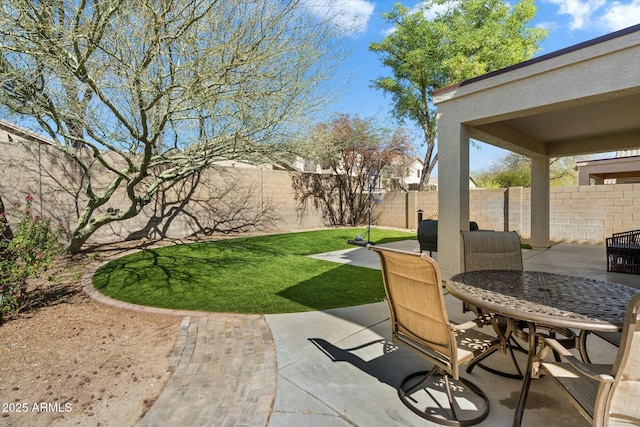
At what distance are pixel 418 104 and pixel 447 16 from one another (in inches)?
172

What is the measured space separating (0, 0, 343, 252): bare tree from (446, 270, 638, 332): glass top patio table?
4.18 meters

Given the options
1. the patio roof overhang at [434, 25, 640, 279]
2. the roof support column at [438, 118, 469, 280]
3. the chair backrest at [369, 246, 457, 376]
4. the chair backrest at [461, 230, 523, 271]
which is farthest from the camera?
the roof support column at [438, 118, 469, 280]

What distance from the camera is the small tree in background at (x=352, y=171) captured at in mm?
14516

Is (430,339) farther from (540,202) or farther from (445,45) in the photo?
(445,45)

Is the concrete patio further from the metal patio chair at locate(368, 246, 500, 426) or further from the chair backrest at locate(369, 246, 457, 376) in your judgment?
the chair backrest at locate(369, 246, 457, 376)

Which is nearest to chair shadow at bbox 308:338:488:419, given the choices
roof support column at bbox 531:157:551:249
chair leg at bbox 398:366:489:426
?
chair leg at bbox 398:366:489:426

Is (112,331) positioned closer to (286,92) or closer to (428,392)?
(428,392)

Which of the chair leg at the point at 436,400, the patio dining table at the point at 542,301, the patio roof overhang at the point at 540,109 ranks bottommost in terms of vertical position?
the chair leg at the point at 436,400

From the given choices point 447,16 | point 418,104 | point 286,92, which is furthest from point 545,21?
point 286,92

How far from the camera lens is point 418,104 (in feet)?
55.2

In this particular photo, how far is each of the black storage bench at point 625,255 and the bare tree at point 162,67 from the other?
6298mm

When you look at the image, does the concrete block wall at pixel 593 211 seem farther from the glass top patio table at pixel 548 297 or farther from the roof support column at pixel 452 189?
the glass top patio table at pixel 548 297

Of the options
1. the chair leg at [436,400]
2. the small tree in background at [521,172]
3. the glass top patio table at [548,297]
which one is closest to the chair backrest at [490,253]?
the glass top patio table at [548,297]

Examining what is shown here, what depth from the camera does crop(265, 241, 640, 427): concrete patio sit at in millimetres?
2113
